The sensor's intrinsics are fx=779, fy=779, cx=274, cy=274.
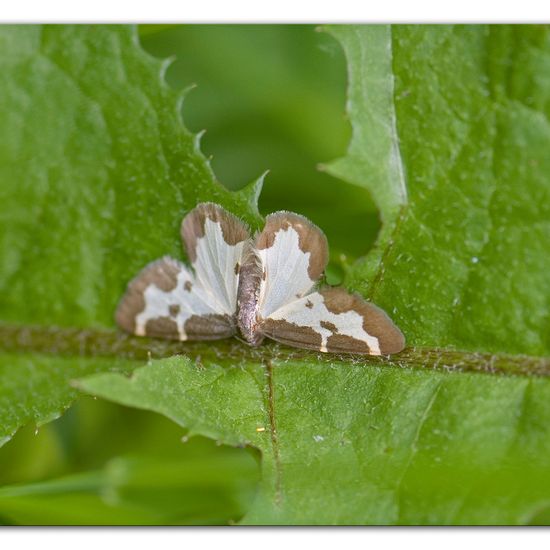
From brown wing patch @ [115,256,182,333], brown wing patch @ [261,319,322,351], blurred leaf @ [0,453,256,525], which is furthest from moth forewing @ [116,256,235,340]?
blurred leaf @ [0,453,256,525]

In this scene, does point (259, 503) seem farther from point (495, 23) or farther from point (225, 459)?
point (495, 23)

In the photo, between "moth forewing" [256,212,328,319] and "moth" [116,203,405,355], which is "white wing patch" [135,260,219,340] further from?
"moth forewing" [256,212,328,319]

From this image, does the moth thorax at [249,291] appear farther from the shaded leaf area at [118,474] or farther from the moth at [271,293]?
the shaded leaf area at [118,474]

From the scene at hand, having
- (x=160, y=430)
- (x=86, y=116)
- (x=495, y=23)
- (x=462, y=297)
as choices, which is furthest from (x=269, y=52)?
(x=160, y=430)

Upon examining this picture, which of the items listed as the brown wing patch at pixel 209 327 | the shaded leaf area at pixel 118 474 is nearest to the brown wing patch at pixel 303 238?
the brown wing patch at pixel 209 327

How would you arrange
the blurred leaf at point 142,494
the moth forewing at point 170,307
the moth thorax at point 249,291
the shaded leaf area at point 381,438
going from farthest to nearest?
the blurred leaf at point 142,494 → the moth forewing at point 170,307 → the moth thorax at point 249,291 → the shaded leaf area at point 381,438

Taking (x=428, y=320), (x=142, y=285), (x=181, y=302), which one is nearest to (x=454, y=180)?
(x=428, y=320)

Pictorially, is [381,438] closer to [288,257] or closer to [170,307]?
[288,257]
